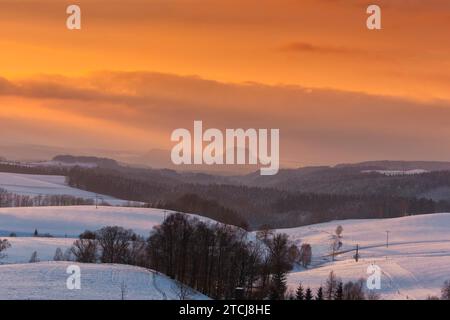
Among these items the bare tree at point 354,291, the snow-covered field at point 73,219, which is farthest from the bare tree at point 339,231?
the bare tree at point 354,291

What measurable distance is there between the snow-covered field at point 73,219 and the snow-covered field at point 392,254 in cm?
2417

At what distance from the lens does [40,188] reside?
17712cm

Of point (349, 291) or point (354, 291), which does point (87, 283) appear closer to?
point (349, 291)

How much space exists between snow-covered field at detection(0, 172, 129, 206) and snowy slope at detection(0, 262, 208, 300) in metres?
123

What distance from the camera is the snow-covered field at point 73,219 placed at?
98.5 meters

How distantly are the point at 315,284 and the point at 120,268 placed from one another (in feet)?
87.3

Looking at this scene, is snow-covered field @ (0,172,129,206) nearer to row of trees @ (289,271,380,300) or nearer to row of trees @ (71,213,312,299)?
row of trees @ (289,271,380,300)

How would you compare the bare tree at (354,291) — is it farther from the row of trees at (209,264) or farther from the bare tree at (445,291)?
the bare tree at (445,291)

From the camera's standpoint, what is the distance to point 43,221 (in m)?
106

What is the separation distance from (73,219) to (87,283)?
255 ft

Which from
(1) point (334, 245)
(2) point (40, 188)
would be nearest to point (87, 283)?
(1) point (334, 245)

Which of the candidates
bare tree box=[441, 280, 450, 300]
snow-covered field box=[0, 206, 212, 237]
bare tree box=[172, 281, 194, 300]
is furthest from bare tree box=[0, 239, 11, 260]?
bare tree box=[441, 280, 450, 300]
